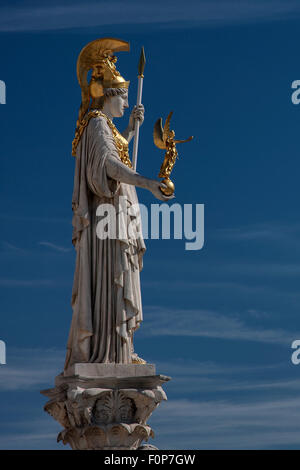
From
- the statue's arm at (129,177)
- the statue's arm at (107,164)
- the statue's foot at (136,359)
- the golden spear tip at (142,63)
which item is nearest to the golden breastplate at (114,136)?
the statue's arm at (107,164)

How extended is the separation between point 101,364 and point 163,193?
3737 mm

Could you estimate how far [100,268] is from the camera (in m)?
32.0

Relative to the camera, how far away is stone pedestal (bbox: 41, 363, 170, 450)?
30.7m

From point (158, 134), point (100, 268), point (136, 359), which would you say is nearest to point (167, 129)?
point (158, 134)

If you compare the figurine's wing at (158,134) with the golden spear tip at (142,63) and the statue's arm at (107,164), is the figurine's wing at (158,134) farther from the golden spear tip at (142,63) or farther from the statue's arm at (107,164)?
the golden spear tip at (142,63)

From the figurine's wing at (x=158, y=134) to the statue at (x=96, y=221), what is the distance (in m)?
0.78

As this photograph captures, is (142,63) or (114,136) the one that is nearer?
(114,136)

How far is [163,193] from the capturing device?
3139 cm

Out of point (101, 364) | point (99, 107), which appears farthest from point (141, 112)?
point (101, 364)

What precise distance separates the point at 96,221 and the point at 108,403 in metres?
3.94

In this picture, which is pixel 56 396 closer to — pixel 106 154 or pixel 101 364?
pixel 101 364

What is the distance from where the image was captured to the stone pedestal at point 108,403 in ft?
101

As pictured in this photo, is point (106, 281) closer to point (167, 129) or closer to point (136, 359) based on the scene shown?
point (136, 359)

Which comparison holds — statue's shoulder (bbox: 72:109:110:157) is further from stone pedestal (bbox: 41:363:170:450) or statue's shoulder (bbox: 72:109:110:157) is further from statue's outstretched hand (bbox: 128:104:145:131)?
stone pedestal (bbox: 41:363:170:450)
